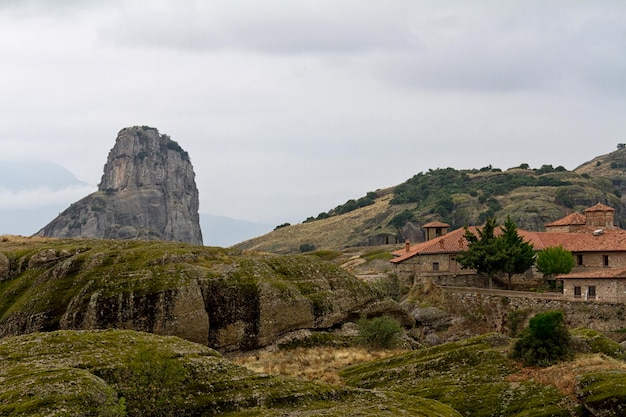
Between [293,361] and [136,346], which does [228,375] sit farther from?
[293,361]

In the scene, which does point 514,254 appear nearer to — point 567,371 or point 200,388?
point 567,371

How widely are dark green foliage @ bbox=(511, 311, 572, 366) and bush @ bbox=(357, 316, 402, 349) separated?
42.6 feet

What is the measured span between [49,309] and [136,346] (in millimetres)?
19898

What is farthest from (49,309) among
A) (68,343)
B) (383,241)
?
(383,241)

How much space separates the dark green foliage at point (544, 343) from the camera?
36.3 metres

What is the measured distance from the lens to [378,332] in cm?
4912

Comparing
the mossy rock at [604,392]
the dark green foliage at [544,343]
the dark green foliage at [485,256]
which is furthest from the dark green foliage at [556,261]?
the mossy rock at [604,392]

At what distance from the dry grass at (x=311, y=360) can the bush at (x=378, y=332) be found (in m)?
0.90

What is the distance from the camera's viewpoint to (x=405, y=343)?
173 feet

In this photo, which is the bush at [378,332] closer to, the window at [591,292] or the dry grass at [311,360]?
the dry grass at [311,360]

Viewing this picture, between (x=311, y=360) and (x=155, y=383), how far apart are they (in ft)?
70.4

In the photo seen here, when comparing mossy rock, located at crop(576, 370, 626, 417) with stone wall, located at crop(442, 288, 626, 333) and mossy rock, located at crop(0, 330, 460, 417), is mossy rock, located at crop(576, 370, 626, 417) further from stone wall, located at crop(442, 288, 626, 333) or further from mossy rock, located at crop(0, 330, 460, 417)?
stone wall, located at crop(442, 288, 626, 333)

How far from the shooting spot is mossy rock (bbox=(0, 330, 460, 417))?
68.3 feet

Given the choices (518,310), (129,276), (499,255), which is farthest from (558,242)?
(129,276)
